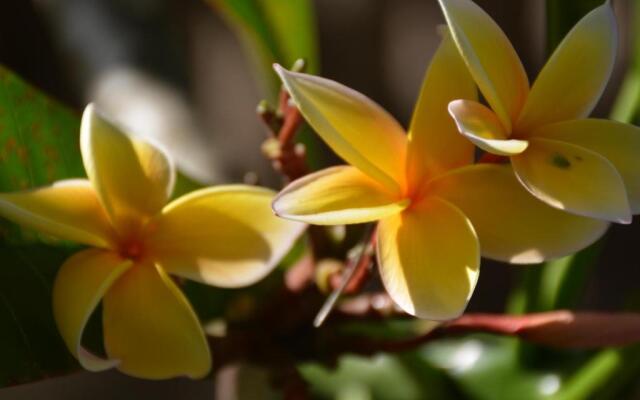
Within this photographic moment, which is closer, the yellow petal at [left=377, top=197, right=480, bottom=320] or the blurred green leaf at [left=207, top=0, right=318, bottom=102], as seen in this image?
the yellow petal at [left=377, top=197, right=480, bottom=320]

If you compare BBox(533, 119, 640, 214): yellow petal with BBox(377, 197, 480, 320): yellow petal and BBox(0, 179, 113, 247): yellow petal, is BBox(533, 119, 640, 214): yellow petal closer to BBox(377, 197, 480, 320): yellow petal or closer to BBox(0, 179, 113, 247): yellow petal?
BBox(377, 197, 480, 320): yellow petal

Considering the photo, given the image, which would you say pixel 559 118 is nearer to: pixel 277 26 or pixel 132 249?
pixel 132 249

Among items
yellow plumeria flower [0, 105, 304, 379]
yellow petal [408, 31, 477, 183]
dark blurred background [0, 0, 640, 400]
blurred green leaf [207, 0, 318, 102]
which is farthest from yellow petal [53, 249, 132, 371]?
dark blurred background [0, 0, 640, 400]

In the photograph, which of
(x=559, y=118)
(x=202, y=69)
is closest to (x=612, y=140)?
(x=559, y=118)

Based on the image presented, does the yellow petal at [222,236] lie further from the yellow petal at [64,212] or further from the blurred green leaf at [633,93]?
the blurred green leaf at [633,93]

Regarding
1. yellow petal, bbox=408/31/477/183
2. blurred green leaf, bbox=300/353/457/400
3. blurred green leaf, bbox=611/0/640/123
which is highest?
yellow petal, bbox=408/31/477/183
